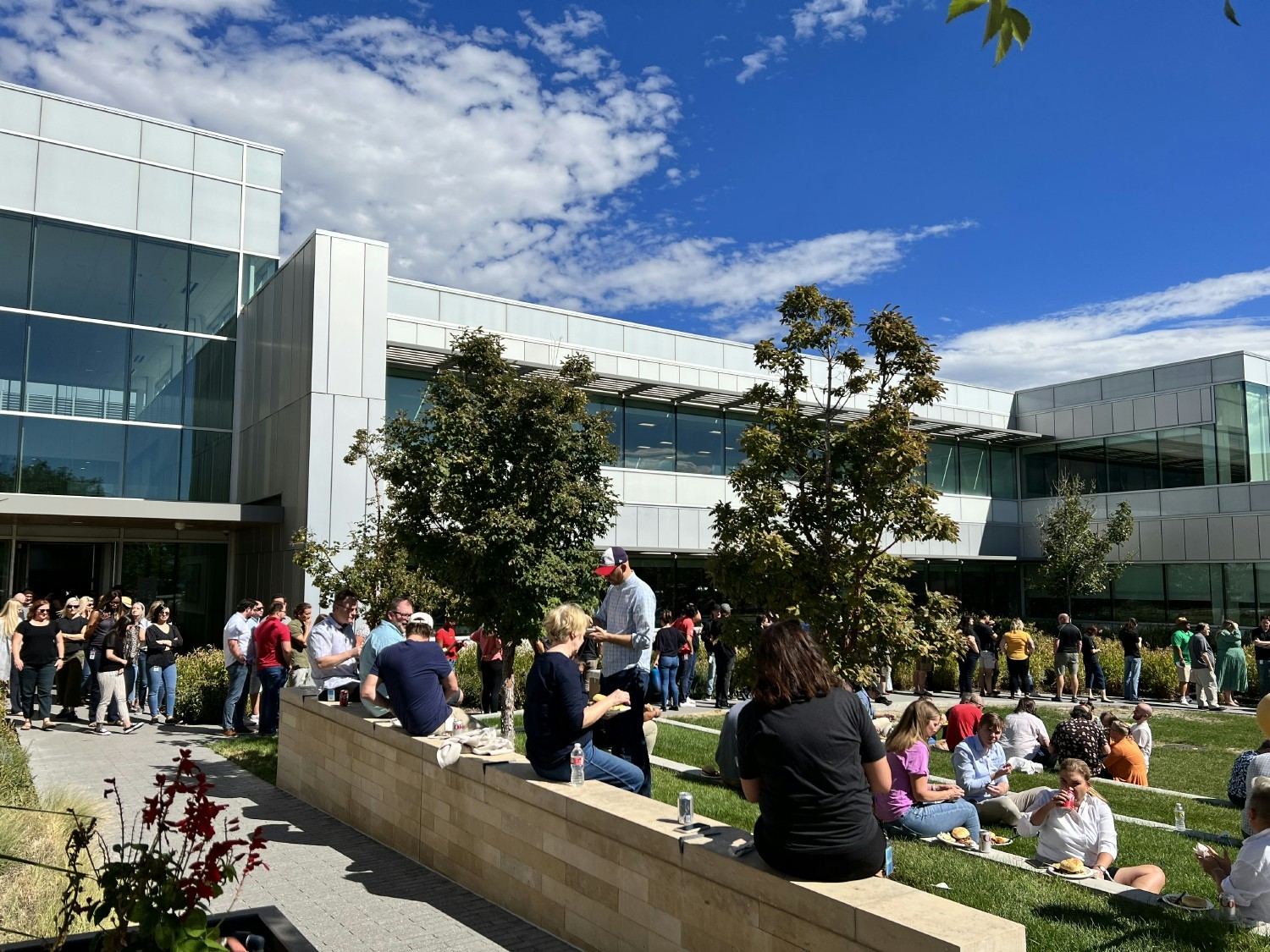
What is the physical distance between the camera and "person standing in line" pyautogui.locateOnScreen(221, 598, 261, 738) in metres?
13.5

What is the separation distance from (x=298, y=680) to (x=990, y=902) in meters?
9.47

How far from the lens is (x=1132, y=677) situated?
69.5 feet

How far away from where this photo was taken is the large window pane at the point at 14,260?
19203 mm

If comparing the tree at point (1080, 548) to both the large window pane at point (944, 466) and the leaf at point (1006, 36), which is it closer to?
the large window pane at point (944, 466)

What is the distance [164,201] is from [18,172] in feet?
8.94

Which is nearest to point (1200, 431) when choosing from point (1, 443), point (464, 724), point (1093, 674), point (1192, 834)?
point (1093, 674)

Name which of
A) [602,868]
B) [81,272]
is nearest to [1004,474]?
[81,272]

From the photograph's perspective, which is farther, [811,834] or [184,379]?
[184,379]

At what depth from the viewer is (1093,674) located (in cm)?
2150

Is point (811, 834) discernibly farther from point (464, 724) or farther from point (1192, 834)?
point (1192, 834)

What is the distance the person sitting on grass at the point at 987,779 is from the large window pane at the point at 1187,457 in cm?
2360

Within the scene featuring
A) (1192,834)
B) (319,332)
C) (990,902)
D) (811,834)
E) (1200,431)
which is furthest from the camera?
(1200,431)

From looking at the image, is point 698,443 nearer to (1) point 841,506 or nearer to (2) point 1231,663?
(2) point 1231,663

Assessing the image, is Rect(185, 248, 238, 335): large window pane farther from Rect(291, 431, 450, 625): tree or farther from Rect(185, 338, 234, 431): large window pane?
Rect(291, 431, 450, 625): tree
